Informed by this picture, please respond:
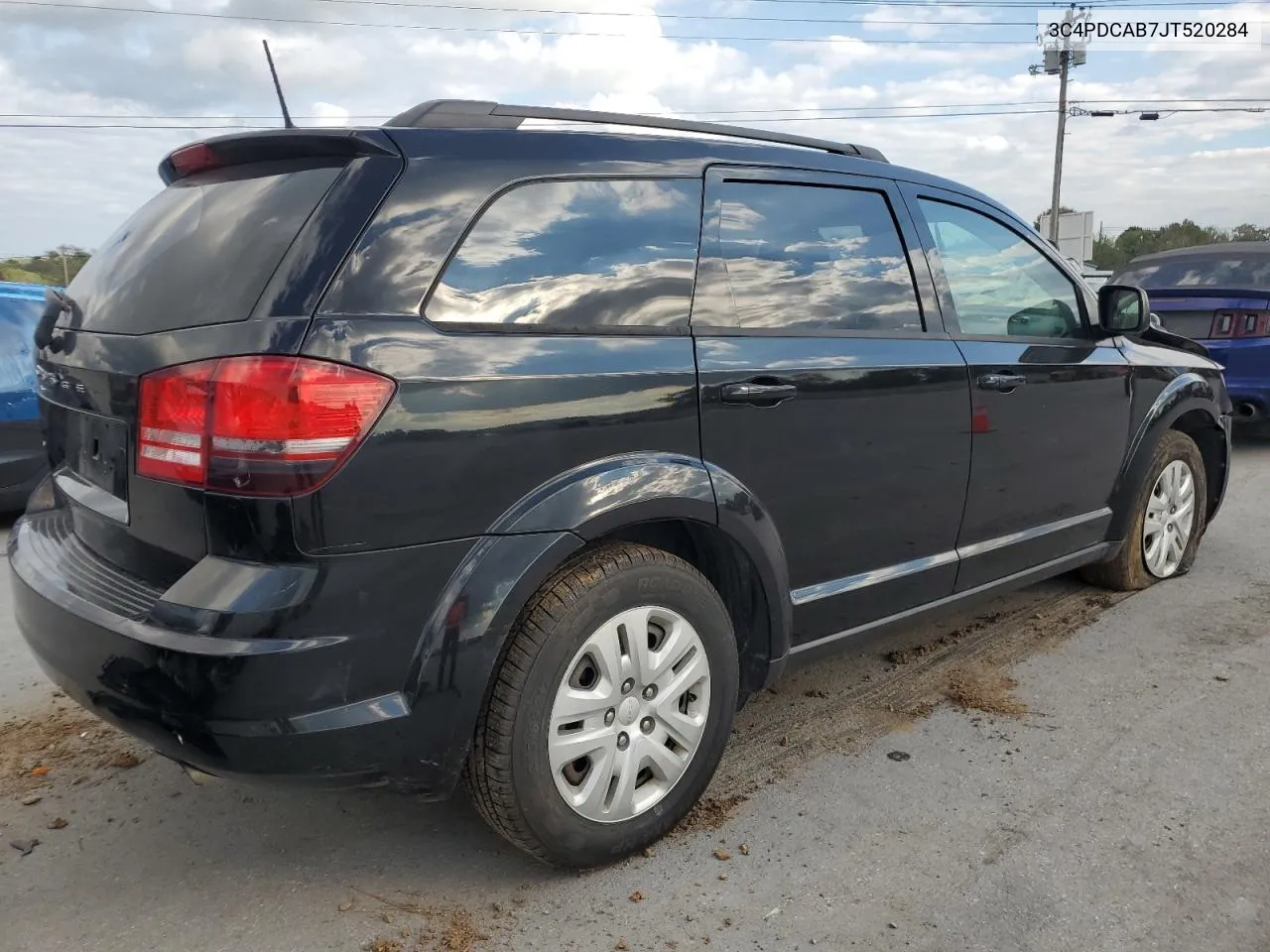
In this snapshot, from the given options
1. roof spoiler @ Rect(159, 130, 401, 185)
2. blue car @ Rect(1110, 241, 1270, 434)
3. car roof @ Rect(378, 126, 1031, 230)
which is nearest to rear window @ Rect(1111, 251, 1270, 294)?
blue car @ Rect(1110, 241, 1270, 434)

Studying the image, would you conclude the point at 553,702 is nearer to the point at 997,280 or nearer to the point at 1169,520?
the point at 997,280

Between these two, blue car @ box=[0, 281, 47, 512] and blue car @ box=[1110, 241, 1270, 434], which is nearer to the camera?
blue car @ box=[0, 281, 47, 512]

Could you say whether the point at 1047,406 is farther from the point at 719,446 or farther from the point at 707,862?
the point at 707,862

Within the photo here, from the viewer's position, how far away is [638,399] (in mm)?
2457

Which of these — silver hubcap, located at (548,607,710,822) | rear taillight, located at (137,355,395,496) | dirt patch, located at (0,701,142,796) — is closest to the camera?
rear taillight, located at (137,355,395,496)

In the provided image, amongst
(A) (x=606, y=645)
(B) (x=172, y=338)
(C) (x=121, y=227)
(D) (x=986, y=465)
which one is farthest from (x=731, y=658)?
(C) (x=121, y=227)

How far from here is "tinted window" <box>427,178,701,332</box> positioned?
2.28 metres

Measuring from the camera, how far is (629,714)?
250 cm

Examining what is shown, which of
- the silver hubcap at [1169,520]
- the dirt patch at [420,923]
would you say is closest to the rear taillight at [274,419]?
the dirt patch at [420,923]

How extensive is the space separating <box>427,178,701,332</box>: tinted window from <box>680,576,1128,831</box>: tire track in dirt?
1190 mm

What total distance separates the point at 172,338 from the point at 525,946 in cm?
154

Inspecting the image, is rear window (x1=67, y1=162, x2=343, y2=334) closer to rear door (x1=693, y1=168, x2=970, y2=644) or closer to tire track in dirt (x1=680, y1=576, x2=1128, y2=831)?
rear door (x1=693, y1=168, x2=970, y2=644)

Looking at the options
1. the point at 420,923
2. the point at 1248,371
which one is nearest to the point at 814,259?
the point at 420,923

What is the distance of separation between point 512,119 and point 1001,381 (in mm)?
1915
